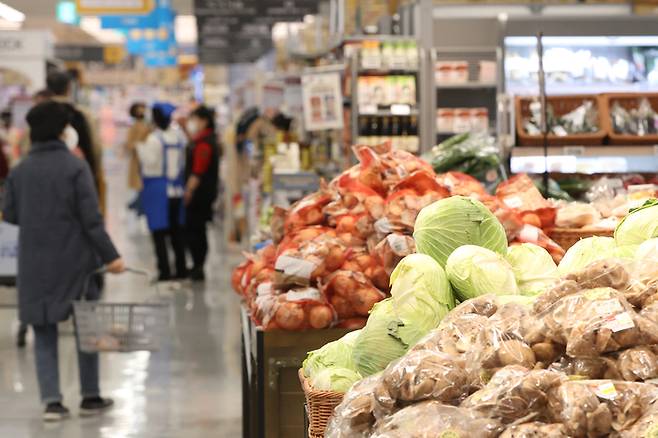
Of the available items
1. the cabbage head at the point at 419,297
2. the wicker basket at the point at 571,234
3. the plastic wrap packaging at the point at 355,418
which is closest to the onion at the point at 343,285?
the cabbage head at the point at 419,297

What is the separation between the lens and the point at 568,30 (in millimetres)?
10273

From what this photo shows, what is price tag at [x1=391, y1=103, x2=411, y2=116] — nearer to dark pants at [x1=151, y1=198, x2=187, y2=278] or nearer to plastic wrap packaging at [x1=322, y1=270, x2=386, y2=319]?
dark pants at [x1=151, y1=198, x2=187, y2=278]

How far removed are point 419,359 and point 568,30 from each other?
809 cm

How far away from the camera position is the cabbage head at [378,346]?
3.29 m

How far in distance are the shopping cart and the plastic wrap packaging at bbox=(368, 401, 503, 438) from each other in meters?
3.92

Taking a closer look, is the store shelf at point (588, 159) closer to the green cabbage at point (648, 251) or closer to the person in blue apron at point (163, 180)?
the green cabbage at point (648, 251)

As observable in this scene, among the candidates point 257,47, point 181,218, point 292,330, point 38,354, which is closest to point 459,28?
point 181,218

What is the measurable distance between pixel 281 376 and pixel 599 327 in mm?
1948

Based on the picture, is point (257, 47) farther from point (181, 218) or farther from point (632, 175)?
point (632, 175)

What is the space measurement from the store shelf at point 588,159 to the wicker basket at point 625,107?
81mm

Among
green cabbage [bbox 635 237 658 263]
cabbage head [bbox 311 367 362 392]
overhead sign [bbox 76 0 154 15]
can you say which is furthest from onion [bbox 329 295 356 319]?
overhead sign [bbox 76 0 154 15]

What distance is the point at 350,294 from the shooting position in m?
4.29

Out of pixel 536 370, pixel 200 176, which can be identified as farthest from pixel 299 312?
pixel 200 176

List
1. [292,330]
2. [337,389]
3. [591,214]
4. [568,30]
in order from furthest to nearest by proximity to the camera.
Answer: [568,30] → [591,214] → [292,330] → [337,389]
